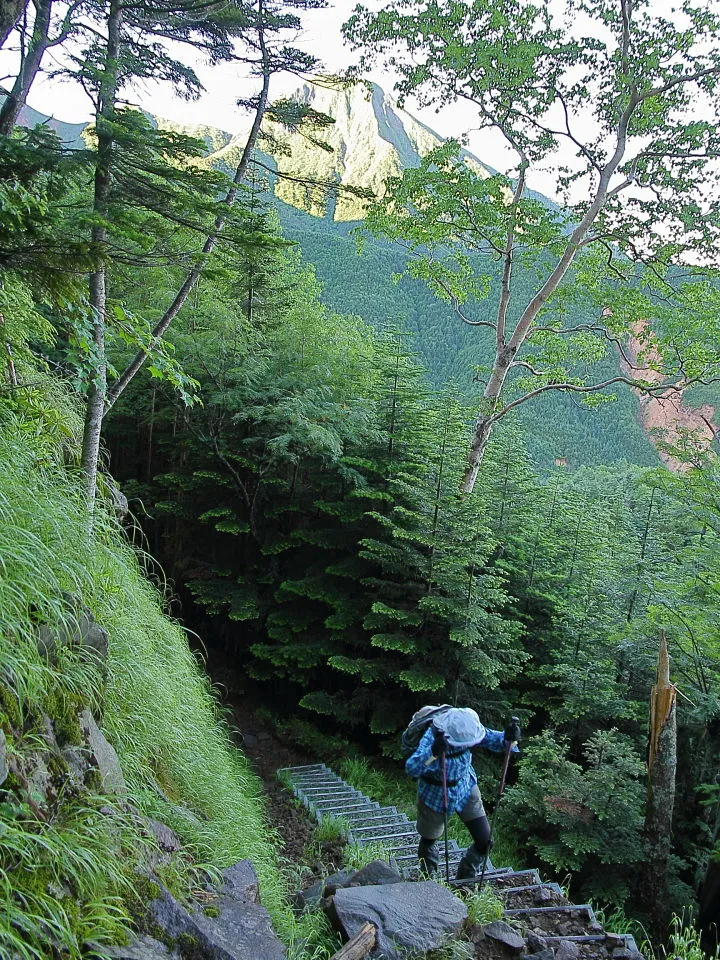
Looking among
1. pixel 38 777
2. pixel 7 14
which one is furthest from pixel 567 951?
pixel 7 14

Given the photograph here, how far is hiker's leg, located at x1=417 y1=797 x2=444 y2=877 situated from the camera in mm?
4895

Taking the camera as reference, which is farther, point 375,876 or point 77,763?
point 375,876

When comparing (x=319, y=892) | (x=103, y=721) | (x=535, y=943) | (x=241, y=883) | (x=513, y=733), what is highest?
(x=103, y=721)

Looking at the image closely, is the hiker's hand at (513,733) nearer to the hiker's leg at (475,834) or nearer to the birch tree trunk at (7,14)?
the hiker's leg at (475,834)

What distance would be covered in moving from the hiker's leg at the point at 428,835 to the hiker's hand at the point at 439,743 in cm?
66

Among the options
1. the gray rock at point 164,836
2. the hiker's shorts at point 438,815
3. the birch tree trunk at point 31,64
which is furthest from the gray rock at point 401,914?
the birch tree trunk at point 31,64

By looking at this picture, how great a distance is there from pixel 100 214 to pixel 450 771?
4826 mm

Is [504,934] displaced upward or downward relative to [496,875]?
upward

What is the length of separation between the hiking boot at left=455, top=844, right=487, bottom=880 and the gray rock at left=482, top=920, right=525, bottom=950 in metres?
1.02

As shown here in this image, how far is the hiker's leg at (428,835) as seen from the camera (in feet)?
16.1

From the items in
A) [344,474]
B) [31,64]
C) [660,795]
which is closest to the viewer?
[31,64]

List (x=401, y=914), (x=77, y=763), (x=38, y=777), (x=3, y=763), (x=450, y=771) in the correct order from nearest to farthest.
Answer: (x=3, y=763)
(x=38, y=777)
(x=77, y=763)
(x=401, y=914)
(x=450, y=771)

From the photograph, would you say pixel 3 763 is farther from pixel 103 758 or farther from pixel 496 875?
pixel 496 875

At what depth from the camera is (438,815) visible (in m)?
4.88
